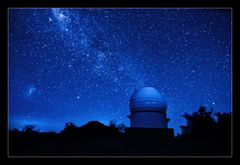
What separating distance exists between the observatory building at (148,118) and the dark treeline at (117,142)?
0.18 metres

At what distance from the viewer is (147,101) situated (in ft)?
36.3

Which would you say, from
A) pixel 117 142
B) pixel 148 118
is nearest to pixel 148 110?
pixel 148 118

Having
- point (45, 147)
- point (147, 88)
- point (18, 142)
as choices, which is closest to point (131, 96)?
point (147, 88)

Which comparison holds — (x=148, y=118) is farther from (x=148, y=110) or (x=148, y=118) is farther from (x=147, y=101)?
(x=147, y=101)

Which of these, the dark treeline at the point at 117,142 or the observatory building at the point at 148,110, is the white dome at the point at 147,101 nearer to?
the observatory building at the point at 148,110

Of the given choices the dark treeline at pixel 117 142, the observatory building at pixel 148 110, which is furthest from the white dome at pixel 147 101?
the dark treeline at pixel 117 142

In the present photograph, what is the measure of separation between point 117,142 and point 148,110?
201cm

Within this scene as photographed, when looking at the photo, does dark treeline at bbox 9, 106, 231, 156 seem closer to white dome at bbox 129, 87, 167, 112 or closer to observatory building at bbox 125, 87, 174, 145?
observatory building at bbox 125, 87, 174, 145

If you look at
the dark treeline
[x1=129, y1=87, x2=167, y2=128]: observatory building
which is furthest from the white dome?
the dark treeline

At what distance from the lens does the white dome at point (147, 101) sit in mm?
11055

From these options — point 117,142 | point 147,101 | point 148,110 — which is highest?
point 147,101
